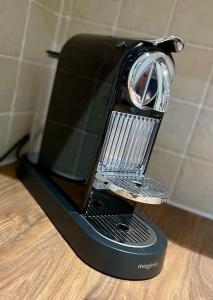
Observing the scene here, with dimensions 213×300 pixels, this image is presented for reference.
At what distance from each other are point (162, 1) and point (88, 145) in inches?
14.0

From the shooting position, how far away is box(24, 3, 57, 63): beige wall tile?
1.98 ft

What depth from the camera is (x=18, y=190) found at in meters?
0.57

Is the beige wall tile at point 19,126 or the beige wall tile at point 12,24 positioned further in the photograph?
the beige wall tile at point 19,126

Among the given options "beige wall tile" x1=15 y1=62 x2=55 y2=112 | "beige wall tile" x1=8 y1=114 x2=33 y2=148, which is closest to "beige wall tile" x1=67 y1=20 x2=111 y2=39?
"beige wall tile" x1=15 y1=62 x2=55 y2=112

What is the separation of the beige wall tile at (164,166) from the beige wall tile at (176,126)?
2cm

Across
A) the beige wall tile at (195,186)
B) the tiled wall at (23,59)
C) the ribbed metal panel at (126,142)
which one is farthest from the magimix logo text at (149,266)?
the tiled wall at (23,59)

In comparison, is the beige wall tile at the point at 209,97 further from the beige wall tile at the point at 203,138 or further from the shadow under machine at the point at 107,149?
the shadow under machine at the point at 107,149

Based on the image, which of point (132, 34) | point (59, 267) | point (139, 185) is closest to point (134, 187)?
point (139, 185)

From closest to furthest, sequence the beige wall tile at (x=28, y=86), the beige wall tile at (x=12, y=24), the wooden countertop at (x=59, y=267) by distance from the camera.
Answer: the wooden countertop at (x=59, y=267)
the beige wall tile at (x=12, y=24)
the beige wall tile at (x=28, y=86)

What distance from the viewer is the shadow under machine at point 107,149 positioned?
1.36ft

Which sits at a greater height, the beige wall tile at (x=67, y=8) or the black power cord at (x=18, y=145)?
the beige wall tile at (x=67, y=8)

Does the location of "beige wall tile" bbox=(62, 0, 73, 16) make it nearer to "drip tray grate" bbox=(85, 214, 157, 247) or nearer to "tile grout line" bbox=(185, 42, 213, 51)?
"tile grout line" bbox=(185, 42, 213, 51)

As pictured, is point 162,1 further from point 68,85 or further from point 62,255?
point 62,255

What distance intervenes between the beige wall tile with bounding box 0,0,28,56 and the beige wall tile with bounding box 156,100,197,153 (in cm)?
33
